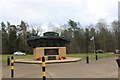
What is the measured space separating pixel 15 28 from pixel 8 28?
10.5 ft

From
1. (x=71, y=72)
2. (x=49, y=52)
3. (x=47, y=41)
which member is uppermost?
(x=47, y=41)

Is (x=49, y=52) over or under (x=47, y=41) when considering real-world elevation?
under

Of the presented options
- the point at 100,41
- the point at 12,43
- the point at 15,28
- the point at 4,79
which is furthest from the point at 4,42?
the point at 4,79

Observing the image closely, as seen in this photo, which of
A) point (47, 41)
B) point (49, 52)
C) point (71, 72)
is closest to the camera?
point (71, 72)

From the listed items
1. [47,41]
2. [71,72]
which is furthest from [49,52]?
[71,72]

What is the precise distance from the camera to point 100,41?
280 ft

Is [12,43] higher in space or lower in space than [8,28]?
lower

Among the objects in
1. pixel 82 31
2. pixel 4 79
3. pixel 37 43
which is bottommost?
pixel 4 79

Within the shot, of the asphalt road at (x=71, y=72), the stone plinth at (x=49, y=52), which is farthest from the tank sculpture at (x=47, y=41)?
the asphalt road at (x=71, y=72)

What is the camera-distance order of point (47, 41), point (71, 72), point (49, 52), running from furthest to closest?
point (47, 41), point (49, 52), point (71, 72)

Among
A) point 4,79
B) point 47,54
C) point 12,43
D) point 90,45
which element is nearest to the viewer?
point 4,79

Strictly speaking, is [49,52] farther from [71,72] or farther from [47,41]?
[71,72]

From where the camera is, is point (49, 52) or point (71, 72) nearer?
point (71, 72)

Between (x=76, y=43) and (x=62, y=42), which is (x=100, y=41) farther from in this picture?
(x=62, y=42)
